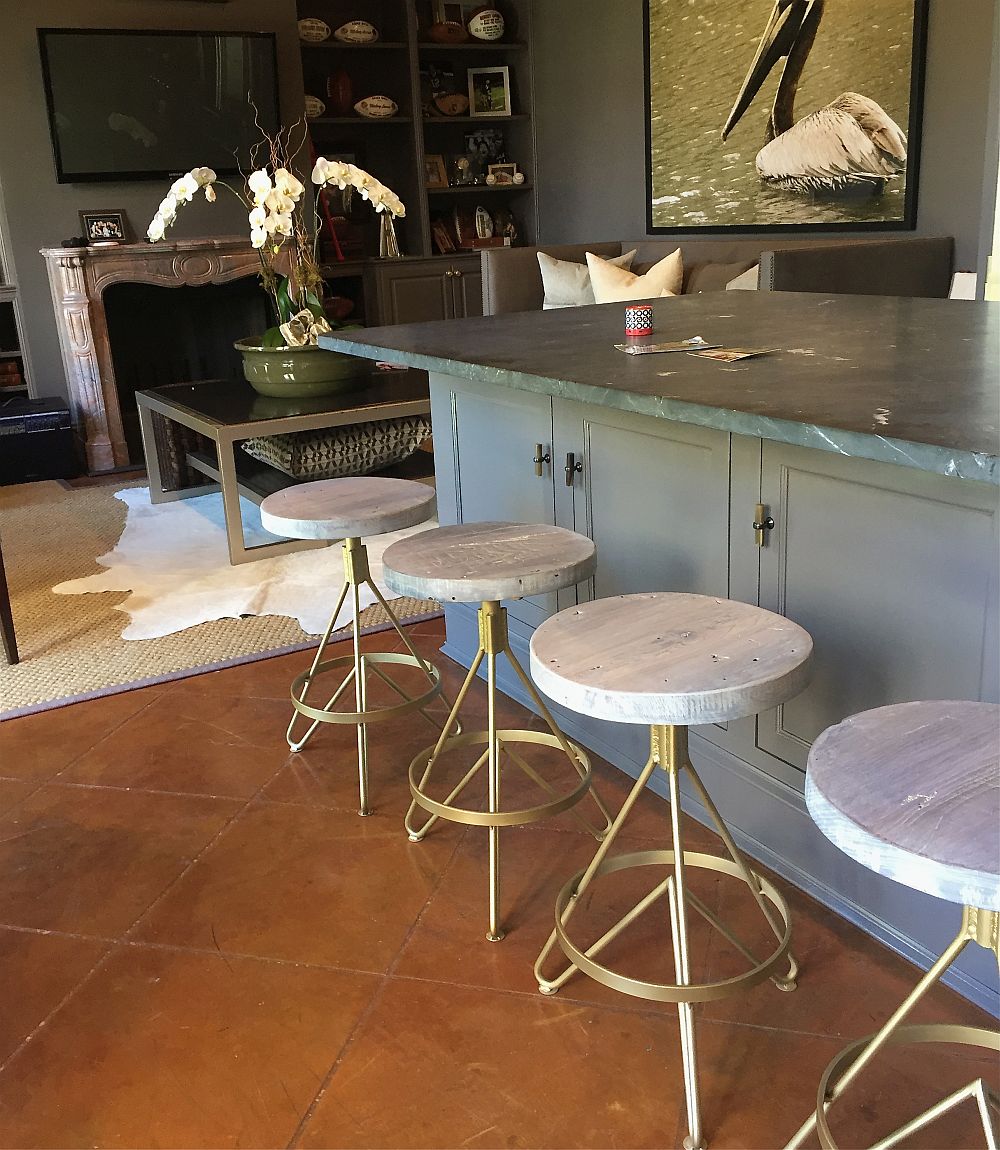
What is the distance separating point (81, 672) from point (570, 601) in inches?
59.4

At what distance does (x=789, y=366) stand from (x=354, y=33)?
5.75 m

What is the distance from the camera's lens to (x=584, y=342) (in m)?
2.41

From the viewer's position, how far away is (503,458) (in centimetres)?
268

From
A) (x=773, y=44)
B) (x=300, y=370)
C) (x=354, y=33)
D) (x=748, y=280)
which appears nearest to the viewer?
(x=300, y=370)

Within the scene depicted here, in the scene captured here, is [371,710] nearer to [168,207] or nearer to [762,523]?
[762,523]

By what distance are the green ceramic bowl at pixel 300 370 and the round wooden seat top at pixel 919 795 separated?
3.37m

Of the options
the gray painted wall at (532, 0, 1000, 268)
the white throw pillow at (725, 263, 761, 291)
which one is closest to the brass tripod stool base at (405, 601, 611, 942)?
the white throw pillow at (725, 263, 761, 291)

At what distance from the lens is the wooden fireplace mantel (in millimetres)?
5590

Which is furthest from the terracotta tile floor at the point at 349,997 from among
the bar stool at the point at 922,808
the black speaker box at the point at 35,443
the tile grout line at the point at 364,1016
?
the black speaker box at the point at 35,443

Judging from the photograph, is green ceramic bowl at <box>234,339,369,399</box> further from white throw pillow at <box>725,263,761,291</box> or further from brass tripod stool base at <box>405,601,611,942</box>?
Answer: brass tripod stool base at <box>405,601,611,942</box>

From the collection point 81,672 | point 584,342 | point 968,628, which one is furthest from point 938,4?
point 81,672

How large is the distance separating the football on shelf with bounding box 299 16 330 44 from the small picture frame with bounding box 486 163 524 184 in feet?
4.51

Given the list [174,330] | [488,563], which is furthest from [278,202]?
[174,330]

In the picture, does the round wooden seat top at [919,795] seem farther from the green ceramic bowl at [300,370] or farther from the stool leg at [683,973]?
the green ceramic bowl at [300,370]
